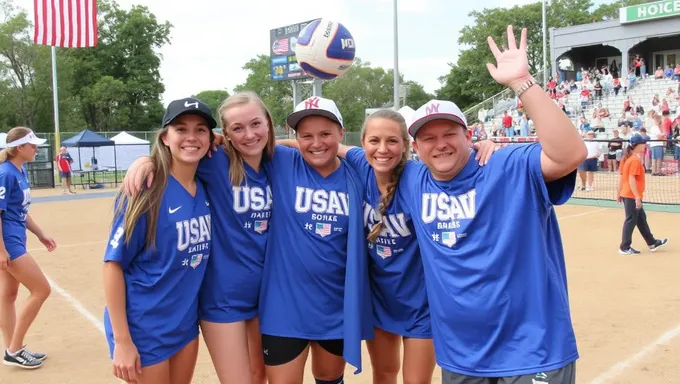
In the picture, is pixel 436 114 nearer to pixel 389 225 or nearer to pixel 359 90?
pixel 389 225

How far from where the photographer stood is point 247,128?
10.9 ft

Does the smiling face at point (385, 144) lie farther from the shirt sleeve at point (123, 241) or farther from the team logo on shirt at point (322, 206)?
the shirt sleeve at point (123, 241)

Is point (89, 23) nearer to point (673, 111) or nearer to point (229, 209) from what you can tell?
point (229, 209)

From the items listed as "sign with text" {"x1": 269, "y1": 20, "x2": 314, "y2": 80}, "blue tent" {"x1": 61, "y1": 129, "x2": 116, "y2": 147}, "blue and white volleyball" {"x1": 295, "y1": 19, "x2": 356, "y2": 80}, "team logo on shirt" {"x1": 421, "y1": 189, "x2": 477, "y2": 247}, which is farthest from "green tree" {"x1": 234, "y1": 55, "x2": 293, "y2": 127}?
"team logo on shirt" {"x1": 421, "y1": 189, "x2": 477, "y2": 247}

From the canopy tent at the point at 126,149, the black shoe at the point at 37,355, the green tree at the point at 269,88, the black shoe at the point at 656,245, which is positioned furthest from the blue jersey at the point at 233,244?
the green tree at the point at 269,88

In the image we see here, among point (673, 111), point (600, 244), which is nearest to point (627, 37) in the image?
point (673, 111)

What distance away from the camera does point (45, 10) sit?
60.8 feet

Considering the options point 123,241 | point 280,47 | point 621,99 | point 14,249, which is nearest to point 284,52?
point 280,47

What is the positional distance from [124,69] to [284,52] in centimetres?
2718

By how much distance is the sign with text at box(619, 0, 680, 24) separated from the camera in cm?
3153

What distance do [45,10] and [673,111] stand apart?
26.1 metres

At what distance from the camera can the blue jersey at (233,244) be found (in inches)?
128

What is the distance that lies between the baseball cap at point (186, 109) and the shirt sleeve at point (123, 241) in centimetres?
55

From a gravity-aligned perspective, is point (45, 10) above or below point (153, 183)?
above
